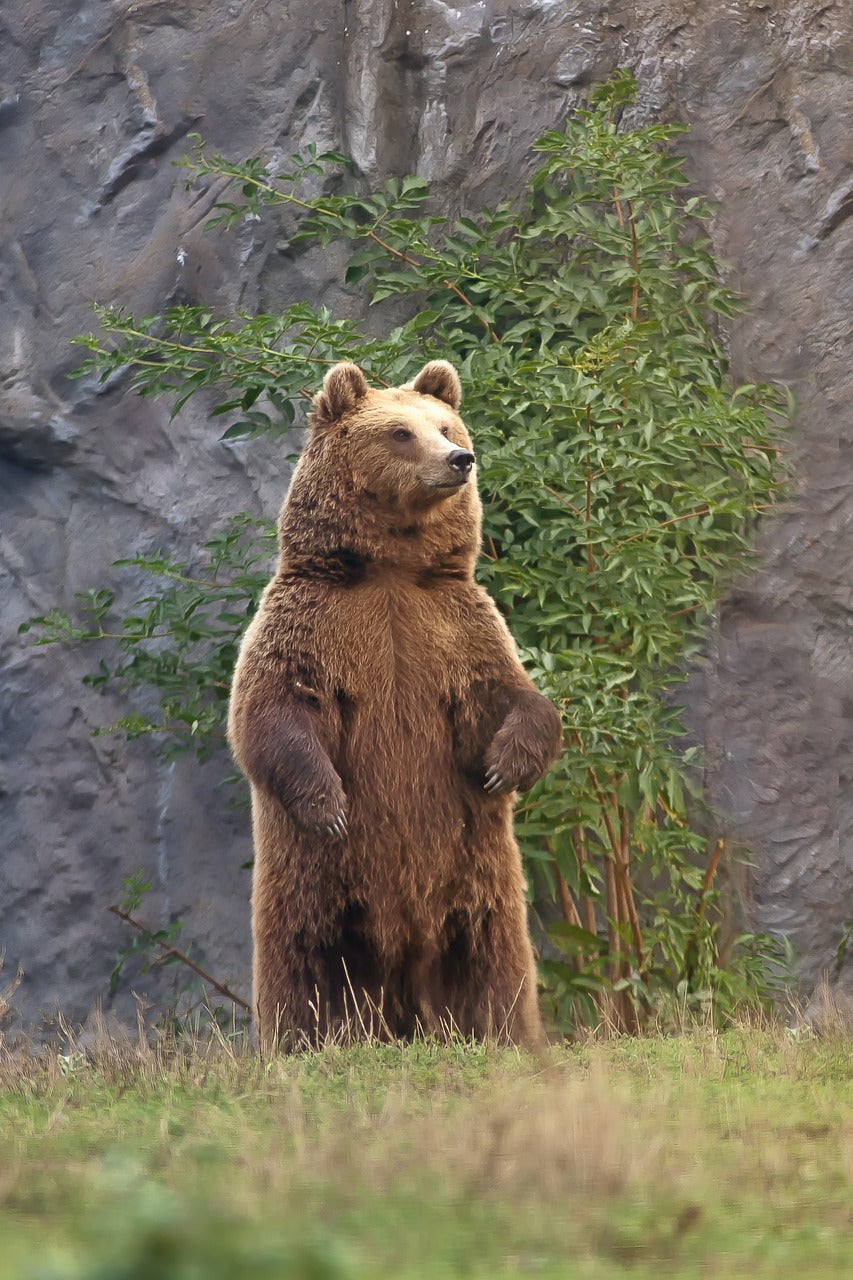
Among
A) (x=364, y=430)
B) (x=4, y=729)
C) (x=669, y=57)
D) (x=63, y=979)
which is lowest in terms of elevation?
(x=63, y=979)

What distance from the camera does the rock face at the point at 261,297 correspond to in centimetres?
686

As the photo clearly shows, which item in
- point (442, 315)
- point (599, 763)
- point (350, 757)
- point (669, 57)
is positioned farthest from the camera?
point (669, 57)

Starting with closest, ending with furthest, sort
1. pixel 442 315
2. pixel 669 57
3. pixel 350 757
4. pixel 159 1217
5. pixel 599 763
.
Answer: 1. pixel 159 1217
2. pixel 350 757
3. pixel 599 763
4. pixel 442 315
5. pixel 669 57

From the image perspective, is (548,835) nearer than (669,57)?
Yes

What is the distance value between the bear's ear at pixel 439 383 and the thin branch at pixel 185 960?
261 cm

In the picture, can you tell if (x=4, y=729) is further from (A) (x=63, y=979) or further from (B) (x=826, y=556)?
(B) (x=826, y=556)

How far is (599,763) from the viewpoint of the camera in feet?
18.7

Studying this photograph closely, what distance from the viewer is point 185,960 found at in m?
6.63

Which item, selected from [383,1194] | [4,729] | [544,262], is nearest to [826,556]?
[544,262]

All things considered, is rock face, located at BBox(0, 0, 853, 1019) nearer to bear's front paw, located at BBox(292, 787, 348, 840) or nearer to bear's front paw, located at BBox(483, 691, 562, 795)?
bear's front paw, located at BBox(483, 691, 562, 795)

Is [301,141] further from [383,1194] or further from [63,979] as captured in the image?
[383,1194]

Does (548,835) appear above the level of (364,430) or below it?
below

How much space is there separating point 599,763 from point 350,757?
1257mm

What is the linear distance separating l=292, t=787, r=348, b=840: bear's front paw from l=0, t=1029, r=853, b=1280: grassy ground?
88 centimetres
